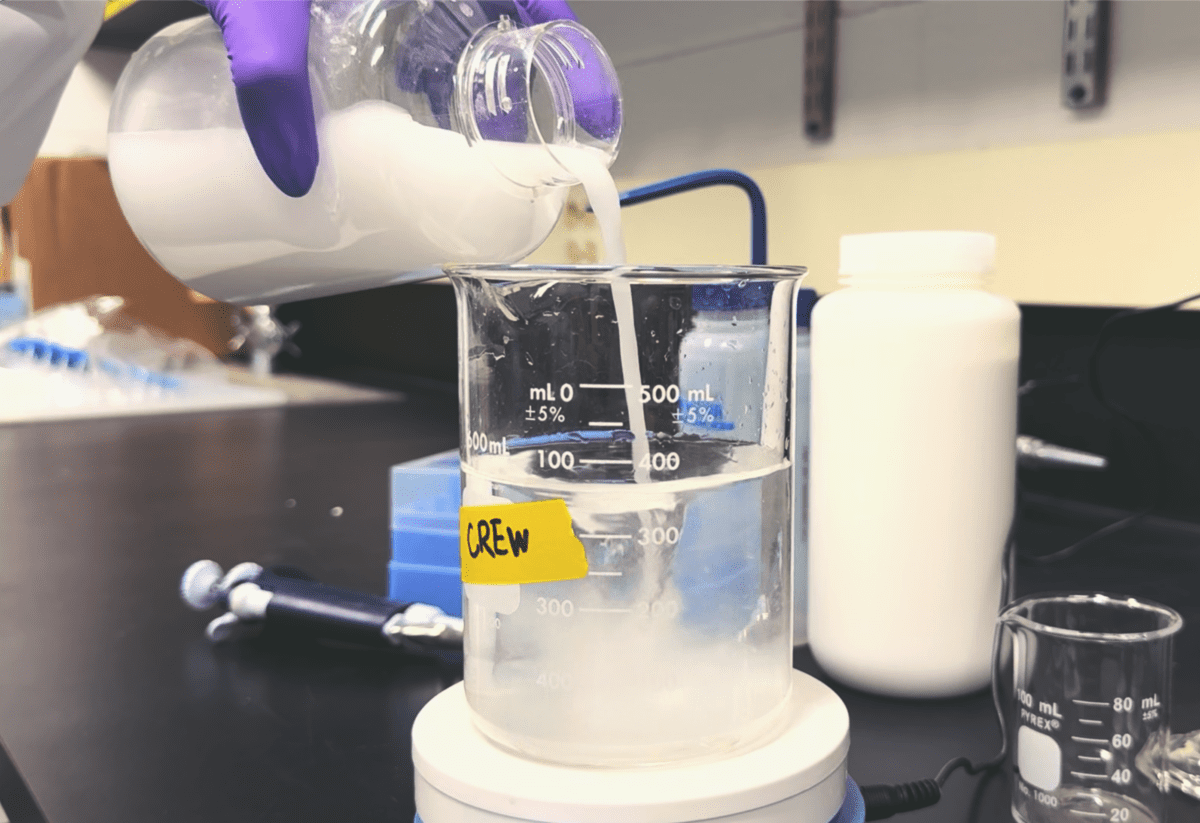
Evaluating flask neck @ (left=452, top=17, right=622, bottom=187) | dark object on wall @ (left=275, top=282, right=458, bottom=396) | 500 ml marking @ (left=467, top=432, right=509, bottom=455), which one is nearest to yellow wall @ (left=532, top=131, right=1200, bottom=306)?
flask neck @ (left=452, top=17, right=622, bottom=187)

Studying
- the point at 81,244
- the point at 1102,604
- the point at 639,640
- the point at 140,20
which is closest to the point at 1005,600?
the point at 1102,604

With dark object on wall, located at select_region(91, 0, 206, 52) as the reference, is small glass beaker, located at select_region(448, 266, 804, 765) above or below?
below

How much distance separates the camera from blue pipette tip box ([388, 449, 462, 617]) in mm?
810

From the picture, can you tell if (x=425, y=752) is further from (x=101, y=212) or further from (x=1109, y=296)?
(x=101, y=212)

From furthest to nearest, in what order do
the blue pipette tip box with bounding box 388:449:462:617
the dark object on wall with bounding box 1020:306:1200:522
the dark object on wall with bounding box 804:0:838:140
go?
the dark object on wall with bounding box 804:0:838:140 < the dark object on wall with bounding box 1020:306:1200:522 < the blue pipette tip box with bounding box 388:449:462:617

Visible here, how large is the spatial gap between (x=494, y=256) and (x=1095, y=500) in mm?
860

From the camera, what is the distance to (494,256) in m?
0.67

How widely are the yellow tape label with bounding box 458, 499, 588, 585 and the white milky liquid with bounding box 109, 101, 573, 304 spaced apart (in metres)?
0.20

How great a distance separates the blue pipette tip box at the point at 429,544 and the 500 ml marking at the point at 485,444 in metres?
0.30

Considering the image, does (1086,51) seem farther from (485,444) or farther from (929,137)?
(485,444)

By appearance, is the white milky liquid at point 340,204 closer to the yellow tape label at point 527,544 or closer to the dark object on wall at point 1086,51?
the yellow tape label at point 527,544

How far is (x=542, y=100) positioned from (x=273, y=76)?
0.14 m

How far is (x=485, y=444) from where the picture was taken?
20.0 inches

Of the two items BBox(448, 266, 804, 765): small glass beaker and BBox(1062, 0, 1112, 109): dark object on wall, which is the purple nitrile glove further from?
BBox(1062, 0, 1112, 109): dark object on wall
